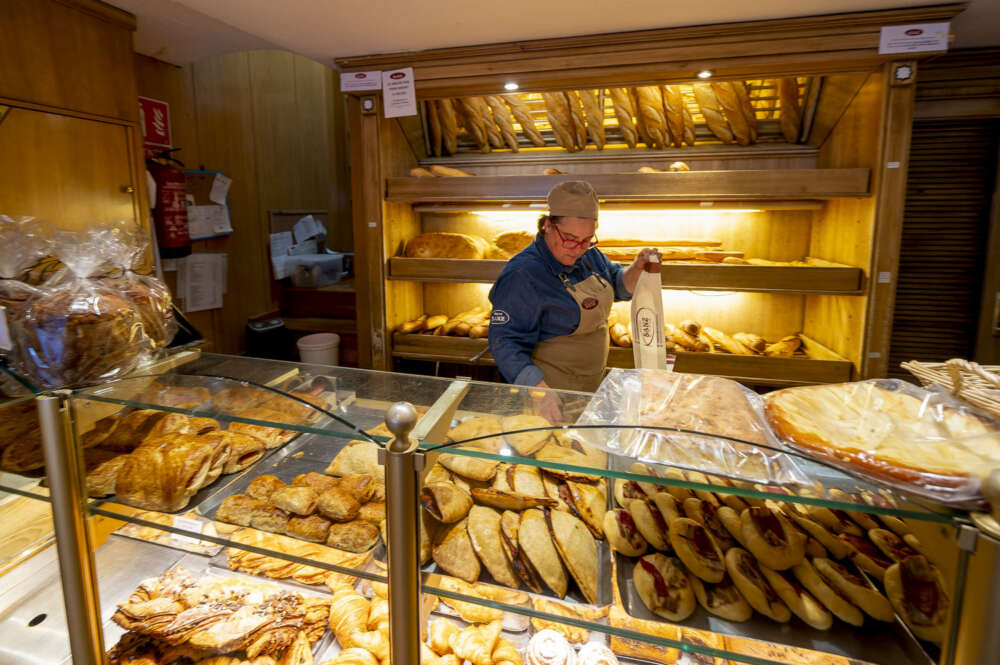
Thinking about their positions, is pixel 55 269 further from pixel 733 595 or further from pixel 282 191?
pixel 282 191

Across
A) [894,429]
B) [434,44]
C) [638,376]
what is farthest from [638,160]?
[894,429]

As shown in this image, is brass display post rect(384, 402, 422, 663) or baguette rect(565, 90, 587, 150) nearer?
brass display post rect(384, 402, 422, 663)

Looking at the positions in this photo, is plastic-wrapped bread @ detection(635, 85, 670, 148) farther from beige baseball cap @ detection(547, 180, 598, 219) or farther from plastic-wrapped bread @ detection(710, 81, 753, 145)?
beige baseball cap @ detection(547, 180, 598, 219)

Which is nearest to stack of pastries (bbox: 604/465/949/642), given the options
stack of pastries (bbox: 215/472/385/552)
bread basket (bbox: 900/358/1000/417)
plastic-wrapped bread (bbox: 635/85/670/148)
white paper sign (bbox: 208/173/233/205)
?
bread basket (bbox: 900/358/1000/417)

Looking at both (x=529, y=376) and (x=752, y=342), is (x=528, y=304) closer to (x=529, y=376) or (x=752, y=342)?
(x=529, y=376)

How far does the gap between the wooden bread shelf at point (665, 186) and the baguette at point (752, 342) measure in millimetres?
804

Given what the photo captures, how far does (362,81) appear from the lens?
317cm

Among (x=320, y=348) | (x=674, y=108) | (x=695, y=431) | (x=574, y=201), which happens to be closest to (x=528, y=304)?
(x=574, y=201)

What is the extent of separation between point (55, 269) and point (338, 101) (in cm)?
598

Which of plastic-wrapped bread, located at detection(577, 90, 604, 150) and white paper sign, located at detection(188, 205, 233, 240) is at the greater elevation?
plastic-wrapped bread, located at detection(577, 90, 604, 150)

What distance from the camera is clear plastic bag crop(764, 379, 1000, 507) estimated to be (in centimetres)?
71

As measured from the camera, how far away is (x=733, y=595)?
843 mm

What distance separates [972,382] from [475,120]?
3.15m

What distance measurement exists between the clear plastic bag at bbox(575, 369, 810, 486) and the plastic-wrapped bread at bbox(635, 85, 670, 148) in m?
2.55
